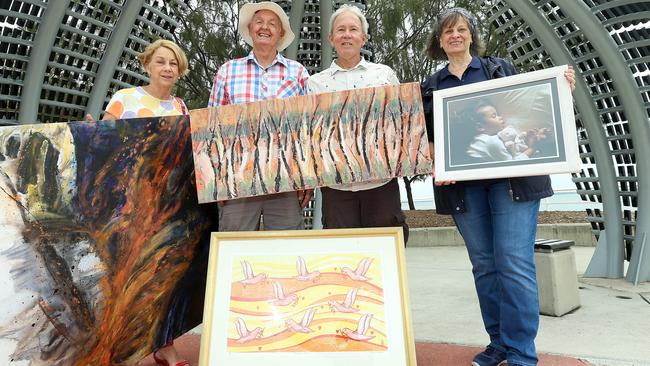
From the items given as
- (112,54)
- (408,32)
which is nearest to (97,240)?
(112,54)

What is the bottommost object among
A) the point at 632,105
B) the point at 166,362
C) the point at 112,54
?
the point at 166,362

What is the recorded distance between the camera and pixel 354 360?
189 cm

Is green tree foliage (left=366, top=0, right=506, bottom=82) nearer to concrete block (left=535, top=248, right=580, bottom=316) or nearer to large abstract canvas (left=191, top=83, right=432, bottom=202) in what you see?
concrete block (left=535, top=248, right=580, bottom=316)

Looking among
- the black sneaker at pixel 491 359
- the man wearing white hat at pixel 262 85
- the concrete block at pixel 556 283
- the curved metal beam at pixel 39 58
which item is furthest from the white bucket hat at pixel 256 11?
the concrete block at pixel 556 283

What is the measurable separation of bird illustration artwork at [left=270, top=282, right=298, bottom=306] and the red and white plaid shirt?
3.88ft

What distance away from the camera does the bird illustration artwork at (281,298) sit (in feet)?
6.75

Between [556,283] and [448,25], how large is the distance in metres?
2.62

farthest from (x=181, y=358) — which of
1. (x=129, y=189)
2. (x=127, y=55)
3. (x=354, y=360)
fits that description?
(x=127, y=55)

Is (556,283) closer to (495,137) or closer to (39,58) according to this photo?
(495,137)

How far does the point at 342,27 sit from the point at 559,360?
2.47 metres

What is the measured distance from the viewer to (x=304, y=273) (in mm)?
2115

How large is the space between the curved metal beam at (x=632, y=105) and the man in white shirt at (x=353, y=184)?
11.5 ft

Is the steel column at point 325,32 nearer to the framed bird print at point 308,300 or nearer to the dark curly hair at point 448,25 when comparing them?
the dark curly hair at point 448,25

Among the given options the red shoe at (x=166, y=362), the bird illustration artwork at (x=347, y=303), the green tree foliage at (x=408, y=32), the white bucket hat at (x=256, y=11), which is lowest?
the red shoe at (x=166, y=362)
